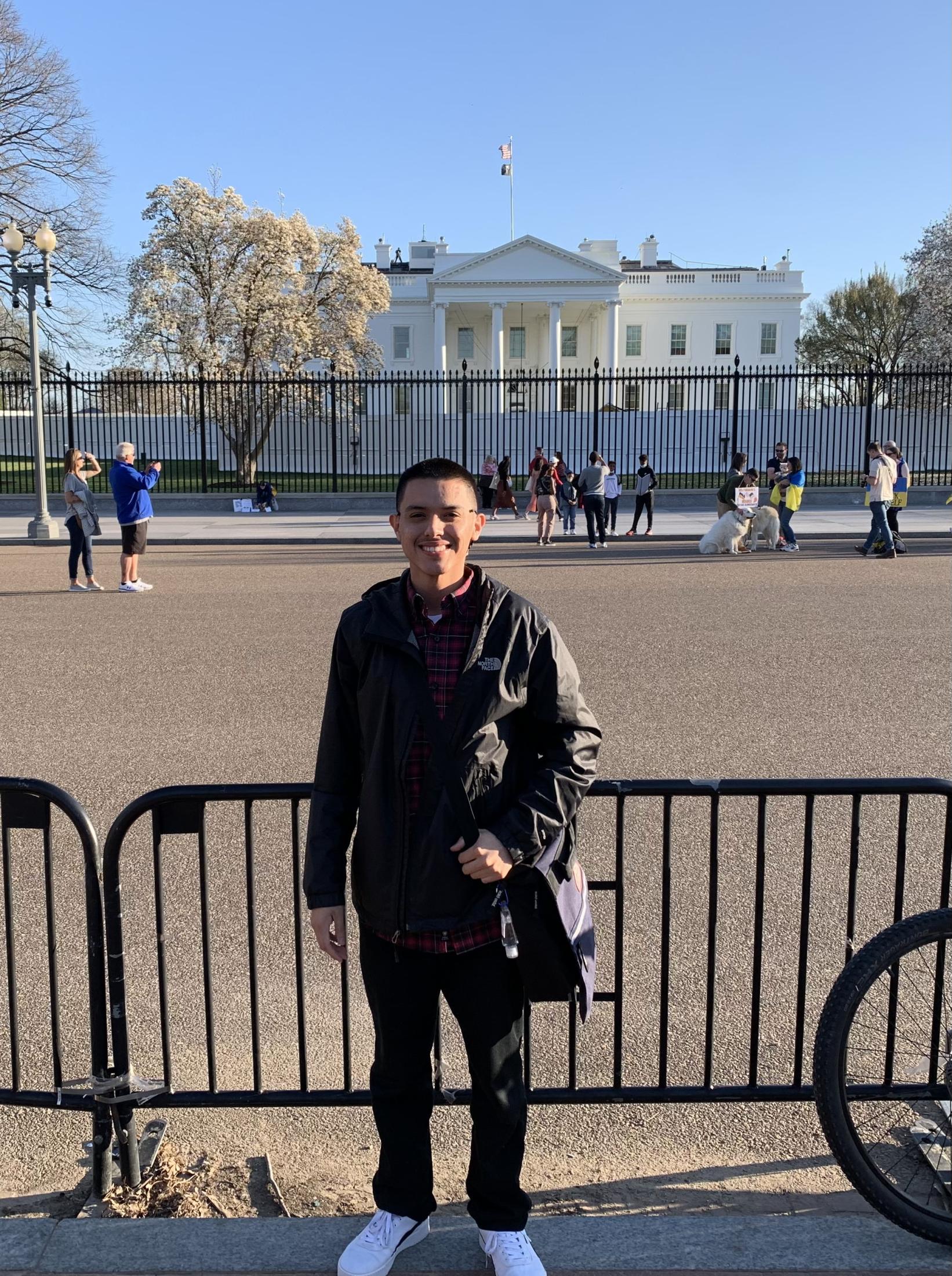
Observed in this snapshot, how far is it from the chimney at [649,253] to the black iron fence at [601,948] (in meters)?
82.3

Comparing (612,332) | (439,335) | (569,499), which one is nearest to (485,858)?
(569,499)

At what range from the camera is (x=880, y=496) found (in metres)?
17.0

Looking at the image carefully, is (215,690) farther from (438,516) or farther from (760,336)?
(760,336)

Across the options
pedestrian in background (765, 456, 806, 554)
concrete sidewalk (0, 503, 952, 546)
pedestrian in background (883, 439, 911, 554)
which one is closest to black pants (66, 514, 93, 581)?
concrete sidewalk (0, 503, 952, 546)

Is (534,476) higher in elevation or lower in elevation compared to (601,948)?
higher

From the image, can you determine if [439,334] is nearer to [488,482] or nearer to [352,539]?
[488,482]

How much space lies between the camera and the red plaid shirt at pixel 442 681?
2396 millimetres

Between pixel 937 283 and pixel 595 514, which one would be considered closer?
pixel 595 514

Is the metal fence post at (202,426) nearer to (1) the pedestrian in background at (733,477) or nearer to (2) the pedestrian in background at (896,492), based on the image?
(1) the pedestrian in background at (733,477)

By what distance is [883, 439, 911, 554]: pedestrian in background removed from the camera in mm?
18016

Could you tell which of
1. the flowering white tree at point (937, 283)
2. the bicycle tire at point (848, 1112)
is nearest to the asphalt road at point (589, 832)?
the bicycle tire at point (848, 1112)

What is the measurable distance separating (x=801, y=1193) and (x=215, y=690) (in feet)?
20.1

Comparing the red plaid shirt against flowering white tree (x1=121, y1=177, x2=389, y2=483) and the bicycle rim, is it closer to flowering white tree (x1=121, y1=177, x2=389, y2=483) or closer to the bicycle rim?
the bicycle rim

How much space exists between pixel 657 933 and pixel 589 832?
3.25ft
